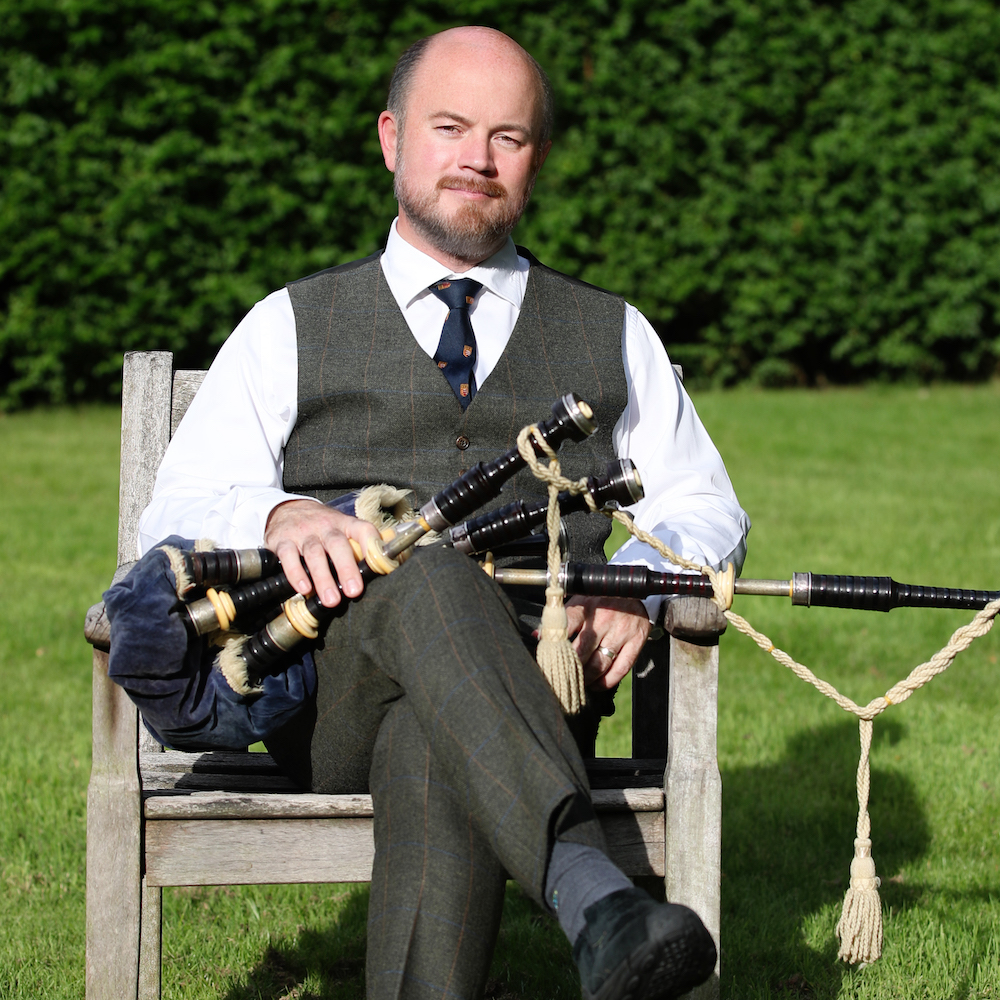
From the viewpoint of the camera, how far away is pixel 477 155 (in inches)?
109

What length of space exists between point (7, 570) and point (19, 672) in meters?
1.38

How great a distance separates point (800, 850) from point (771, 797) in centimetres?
29

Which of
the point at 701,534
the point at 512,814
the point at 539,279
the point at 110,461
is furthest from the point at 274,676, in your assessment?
the point at 110,461

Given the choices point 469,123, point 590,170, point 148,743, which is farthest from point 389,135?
point 590,170

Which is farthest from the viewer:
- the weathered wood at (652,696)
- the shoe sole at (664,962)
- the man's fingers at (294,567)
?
the weathered wood at (652,696)

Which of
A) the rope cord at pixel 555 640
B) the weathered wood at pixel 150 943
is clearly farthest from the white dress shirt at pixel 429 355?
the weathered wood at pixel 150 943

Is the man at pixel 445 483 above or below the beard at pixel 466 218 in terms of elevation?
below

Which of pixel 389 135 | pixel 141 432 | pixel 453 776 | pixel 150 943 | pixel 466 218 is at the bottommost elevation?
pixel 150 943

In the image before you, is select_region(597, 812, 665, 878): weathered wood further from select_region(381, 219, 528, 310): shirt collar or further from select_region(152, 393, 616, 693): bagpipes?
select_region(381, 219, 528, 310): shirt collar

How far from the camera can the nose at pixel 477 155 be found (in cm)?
276

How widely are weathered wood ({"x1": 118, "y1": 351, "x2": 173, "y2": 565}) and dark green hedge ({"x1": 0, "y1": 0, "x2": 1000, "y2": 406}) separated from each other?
6.29 meters

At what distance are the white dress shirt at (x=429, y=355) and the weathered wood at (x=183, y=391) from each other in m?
0.13

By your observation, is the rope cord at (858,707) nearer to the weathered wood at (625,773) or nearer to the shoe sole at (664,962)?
the weathered wood at (625,773)

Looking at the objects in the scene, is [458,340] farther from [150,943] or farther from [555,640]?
[150,943]
